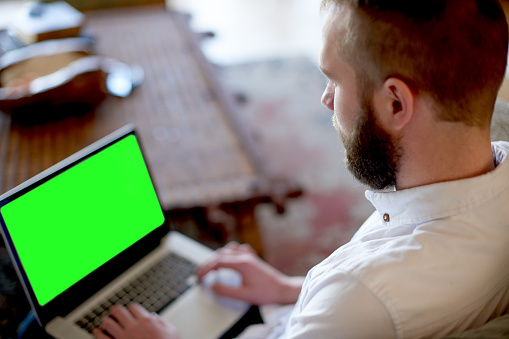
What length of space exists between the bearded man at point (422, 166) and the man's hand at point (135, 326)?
0.99ft

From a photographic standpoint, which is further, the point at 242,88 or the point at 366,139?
the point at 242,88

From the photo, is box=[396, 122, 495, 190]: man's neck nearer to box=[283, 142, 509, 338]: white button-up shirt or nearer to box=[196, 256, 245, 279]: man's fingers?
box=[283, 142, 509, 338]: white button-up shirt

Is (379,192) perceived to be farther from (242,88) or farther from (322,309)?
(242,88)

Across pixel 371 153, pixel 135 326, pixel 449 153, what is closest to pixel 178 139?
pixel 135 326

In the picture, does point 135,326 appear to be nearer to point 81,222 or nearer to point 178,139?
point 81,222

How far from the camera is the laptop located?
895 mm

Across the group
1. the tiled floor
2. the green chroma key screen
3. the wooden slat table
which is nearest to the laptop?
the green chroma key screen

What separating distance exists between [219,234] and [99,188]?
2.96 ft

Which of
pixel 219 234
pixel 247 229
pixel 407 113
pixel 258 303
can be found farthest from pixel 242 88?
pixel 407 113

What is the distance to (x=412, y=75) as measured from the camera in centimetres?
71

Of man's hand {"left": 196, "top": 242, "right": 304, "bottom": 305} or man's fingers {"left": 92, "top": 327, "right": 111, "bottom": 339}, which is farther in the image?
man's hand {"left": 196, "top": 242, "right": 304, "bottom": 305}

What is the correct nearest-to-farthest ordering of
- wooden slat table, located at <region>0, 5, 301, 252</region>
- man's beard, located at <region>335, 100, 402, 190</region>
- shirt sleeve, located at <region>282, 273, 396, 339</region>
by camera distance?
shirt sleeve, located at <region>282, 273, 396, 339</region>
man's beard, located at <region>335, 100, 402, 190</region>
wooden slat table, located at <region>0, 5, 301, 252</region>

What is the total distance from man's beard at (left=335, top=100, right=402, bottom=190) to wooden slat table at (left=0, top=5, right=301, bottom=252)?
0.52 meters

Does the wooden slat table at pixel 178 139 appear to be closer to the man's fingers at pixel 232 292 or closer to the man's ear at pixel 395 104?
the man's fingers at pixel 232 292
